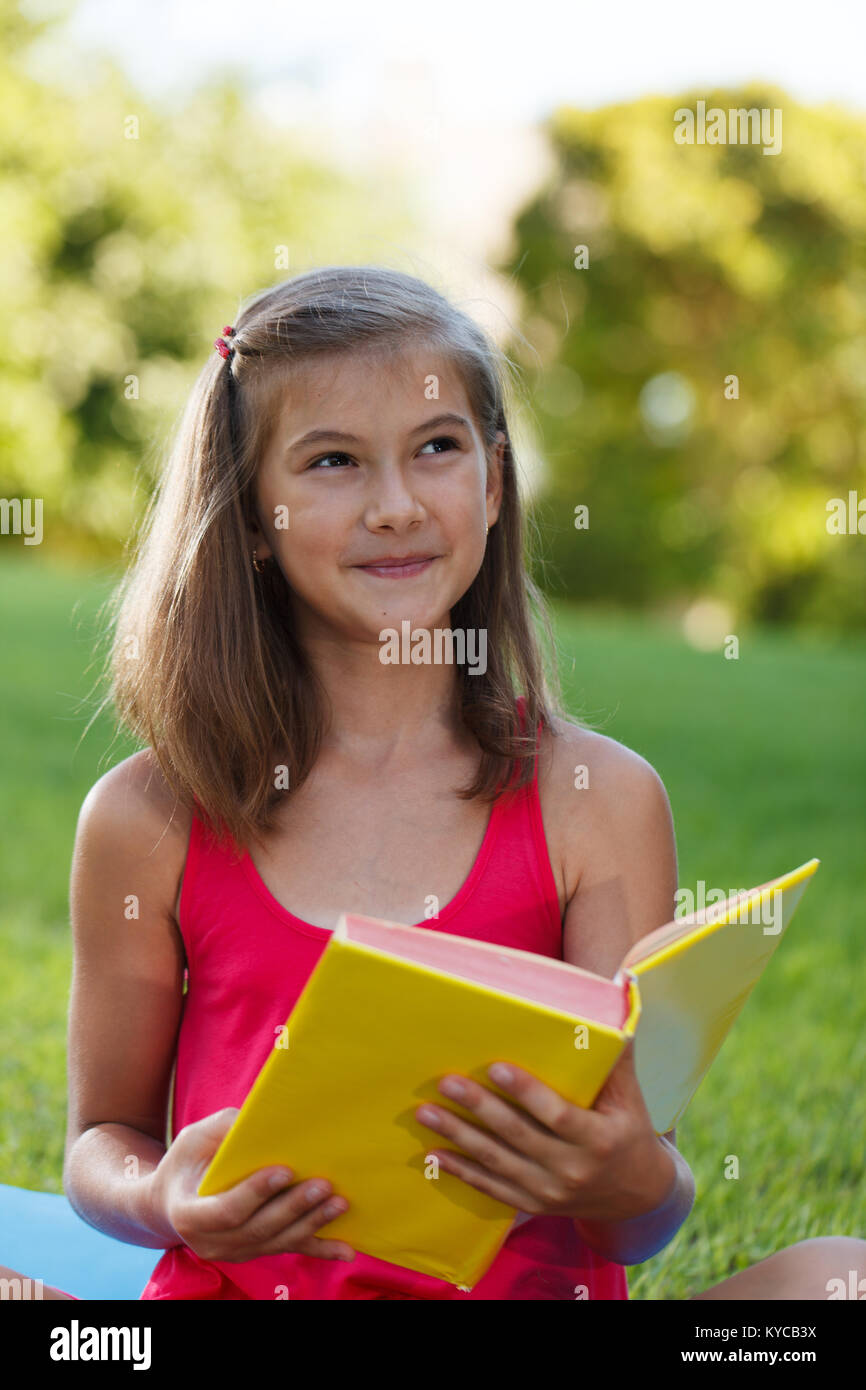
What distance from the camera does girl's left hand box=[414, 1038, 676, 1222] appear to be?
3.91 ft

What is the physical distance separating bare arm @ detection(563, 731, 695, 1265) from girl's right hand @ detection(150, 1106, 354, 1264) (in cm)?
46

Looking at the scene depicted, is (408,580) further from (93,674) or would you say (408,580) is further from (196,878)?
(93,674)

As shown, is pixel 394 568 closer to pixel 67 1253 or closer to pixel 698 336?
pixel 67 1253

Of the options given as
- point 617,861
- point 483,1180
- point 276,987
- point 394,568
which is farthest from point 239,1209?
point 394,568

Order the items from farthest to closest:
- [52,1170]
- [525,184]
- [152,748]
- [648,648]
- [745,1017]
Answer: [525,184]
[648,648]
[745,1017]
[52,1170]
[152,748]

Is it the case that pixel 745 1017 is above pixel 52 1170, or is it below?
above

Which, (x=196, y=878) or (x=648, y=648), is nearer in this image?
(x=196, y=878)

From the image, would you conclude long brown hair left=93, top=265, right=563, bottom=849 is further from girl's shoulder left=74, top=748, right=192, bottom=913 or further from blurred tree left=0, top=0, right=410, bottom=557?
blurred tree left=0, top=0, right=410, bottom=557

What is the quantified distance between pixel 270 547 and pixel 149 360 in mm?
18377

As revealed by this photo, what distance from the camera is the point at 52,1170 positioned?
8.77ft

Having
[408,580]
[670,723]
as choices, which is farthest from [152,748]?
[670,723]

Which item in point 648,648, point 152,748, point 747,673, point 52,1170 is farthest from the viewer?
point 648,648

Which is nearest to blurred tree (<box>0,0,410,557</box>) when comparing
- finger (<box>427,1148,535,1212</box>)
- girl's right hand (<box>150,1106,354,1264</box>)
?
girl's right hand (<box>150,1106,354,1264</box>)

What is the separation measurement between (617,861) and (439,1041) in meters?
0.59
